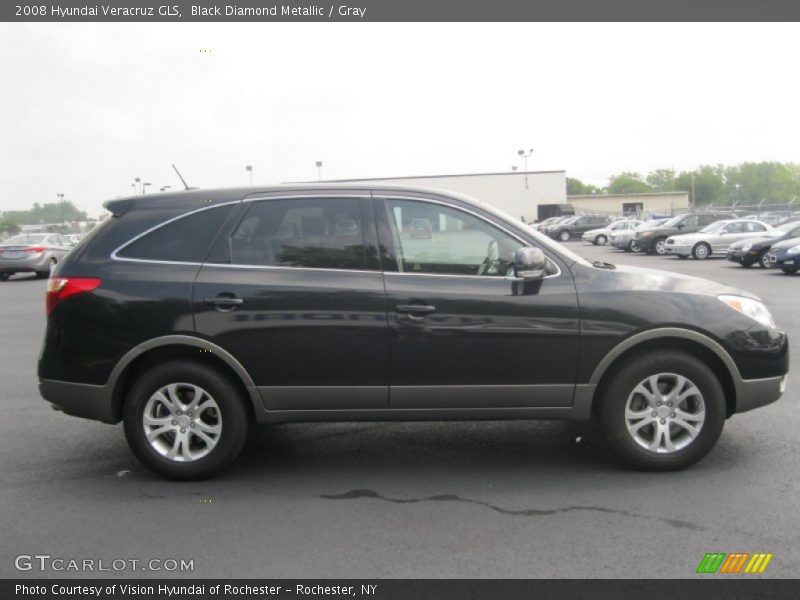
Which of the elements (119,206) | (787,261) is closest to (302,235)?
(119,206)

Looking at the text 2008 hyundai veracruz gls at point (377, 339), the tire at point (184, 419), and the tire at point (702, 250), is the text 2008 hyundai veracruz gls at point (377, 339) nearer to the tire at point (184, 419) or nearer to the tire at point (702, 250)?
the tire at point (184, 419)

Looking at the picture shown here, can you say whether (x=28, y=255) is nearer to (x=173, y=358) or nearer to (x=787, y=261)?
(x=173, y=358)

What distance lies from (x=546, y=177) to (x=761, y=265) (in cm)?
4158

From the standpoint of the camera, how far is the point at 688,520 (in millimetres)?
3955

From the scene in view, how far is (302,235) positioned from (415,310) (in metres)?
0.91

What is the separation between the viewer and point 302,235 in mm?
4742

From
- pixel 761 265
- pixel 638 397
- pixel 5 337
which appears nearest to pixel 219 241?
pixel 638 397

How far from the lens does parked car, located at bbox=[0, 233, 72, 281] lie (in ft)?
74.3

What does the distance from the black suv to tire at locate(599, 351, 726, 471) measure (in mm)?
41744

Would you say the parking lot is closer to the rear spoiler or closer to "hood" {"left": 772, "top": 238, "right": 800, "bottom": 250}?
the rear spoiler

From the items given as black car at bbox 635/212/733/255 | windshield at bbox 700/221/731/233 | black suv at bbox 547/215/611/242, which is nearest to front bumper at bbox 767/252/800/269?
windshield at bbox 700/221/731/233

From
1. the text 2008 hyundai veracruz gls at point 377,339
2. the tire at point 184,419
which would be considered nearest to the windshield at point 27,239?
the text 2008 hyundai veracruz gls at point 377,339
